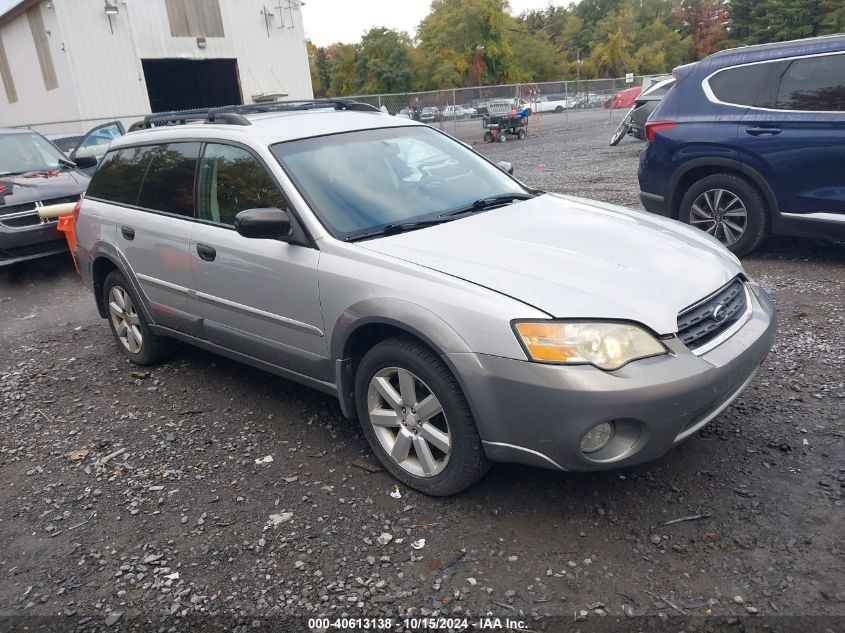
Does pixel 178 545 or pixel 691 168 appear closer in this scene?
pixel 178 545

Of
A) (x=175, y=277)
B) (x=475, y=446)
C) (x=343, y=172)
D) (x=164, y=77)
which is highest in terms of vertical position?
(x=164, y=77)

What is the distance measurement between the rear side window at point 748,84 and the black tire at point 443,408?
4679 millimetres

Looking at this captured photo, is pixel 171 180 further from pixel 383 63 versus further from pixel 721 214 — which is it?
pixel 383 63

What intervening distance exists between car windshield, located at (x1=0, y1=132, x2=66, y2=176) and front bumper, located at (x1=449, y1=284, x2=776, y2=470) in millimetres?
8152

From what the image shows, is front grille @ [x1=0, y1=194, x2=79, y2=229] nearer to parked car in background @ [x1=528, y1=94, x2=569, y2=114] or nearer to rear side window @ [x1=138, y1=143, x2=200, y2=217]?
rear side window @ [x1=138, y1=143, x2=200, y2=217]

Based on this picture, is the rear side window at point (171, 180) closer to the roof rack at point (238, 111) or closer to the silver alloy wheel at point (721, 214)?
the roof rack at point (238, 111)

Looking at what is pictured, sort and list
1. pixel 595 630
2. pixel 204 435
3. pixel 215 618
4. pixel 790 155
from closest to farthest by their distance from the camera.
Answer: pixel 595 630 < pixel 215 618 < pixel 204 435 < pixel 790 155

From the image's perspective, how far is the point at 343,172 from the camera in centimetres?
382

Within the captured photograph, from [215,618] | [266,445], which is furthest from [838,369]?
[215,618]

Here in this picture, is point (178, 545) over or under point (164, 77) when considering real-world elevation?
under

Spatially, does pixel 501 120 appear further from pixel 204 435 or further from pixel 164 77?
→ pixel 204 435

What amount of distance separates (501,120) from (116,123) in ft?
40.9

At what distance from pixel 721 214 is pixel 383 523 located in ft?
15.8

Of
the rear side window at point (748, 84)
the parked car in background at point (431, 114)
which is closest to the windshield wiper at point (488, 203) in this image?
the rear side window at point (748, 84)
